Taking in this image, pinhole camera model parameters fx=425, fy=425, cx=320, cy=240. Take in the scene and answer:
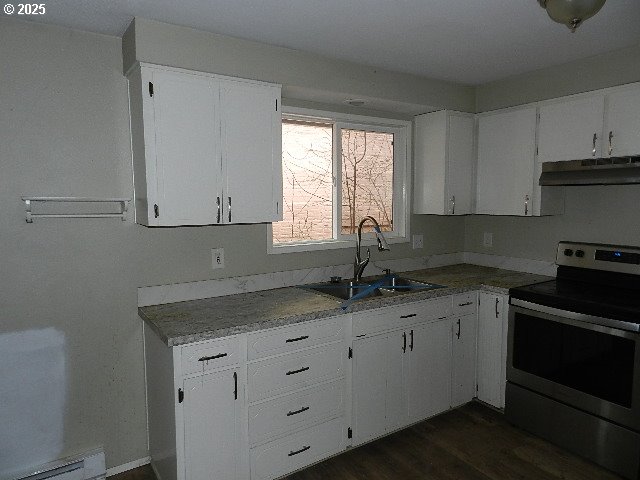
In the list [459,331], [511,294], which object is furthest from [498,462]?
[511,294]

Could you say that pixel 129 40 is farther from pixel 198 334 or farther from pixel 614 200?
pixel 614 200

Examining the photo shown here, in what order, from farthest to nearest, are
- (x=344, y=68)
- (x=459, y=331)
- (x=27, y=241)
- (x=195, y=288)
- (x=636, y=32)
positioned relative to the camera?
1. (x=459, y=331)
2. (x=344, y=68)
3. (x=195, y=288)
4. (x=636, y=32)
5. (x=27, y=241)

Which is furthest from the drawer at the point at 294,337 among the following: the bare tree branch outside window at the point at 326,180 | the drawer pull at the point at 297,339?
the bare tree branch outside window at the point at 326,180

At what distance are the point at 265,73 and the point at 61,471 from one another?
2510mm

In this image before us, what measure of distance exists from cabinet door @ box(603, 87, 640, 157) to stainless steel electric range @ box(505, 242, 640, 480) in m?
0.67

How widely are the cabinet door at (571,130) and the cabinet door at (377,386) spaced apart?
1.74m

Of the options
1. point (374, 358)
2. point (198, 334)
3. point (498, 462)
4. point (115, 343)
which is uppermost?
point (198, 334)

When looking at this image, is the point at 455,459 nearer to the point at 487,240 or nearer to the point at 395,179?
the point at 487,240

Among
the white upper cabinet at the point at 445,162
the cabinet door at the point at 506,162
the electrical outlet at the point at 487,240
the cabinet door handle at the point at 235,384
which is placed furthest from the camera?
the electrical outlet at the point at 487,240

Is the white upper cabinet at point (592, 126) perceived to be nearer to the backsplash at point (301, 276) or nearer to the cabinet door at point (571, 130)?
the cabinet door at point (571, 130)

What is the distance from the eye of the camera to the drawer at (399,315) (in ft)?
8.52

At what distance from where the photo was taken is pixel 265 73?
254 centimetres

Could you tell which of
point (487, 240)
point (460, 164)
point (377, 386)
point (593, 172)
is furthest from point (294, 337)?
point (487, 240)

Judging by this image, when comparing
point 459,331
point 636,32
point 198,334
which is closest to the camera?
point 198,334
